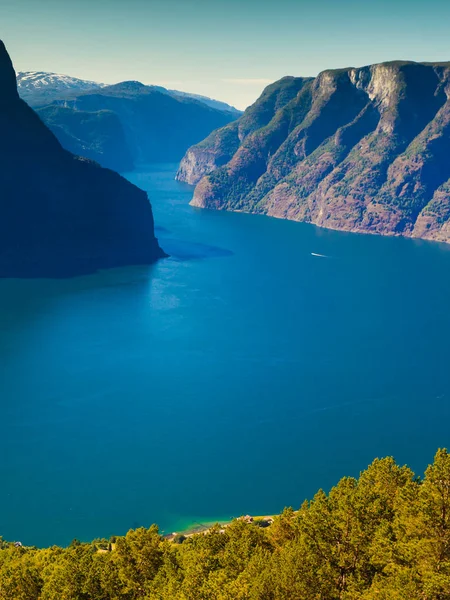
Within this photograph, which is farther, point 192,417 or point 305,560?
point 192,417

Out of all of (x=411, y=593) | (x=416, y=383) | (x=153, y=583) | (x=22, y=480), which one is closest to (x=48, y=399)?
(x=22, y=480)

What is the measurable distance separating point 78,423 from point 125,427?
9.49 metres

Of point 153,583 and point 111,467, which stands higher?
point 153,583

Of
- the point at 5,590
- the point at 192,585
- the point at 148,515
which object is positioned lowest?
the point at 148,515

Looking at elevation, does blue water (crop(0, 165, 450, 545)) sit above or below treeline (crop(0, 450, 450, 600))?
below

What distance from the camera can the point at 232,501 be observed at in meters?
113

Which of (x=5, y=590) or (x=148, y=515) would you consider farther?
(x=148, y=515)

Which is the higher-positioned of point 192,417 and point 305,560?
point 305,560

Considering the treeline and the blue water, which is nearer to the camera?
the treeline

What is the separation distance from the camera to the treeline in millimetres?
51594

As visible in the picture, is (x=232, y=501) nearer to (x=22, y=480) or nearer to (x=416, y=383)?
(x=22, y=480)

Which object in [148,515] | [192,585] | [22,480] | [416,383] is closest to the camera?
[192,585]

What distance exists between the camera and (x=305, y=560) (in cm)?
5472

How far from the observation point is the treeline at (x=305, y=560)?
5159cm
